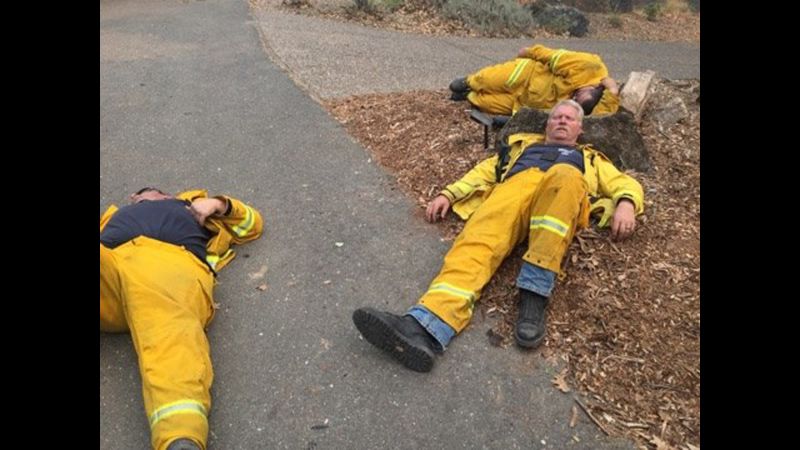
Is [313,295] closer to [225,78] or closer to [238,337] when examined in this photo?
[238,337]

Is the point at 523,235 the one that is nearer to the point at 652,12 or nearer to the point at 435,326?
the point at 435,326

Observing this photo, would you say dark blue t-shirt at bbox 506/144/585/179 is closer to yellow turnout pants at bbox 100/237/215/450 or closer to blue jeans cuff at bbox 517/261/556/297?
blue jeans cuff at bbox 517/261/556/297

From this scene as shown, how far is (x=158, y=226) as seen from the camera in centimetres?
347

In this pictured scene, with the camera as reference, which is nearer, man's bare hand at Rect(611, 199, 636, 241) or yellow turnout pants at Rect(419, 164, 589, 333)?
yellow turnout pants at Rect(419, 164, 589, 333)

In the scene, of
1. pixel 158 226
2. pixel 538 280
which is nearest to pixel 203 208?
pixel 158 226

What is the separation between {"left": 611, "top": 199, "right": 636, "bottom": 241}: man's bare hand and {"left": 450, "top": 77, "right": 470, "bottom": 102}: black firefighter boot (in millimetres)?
2834

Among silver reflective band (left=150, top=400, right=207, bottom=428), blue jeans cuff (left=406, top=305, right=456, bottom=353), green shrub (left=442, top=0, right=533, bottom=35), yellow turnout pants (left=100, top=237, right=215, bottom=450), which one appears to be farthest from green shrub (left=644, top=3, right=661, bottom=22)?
silver reflective band (left=150, top=400, right=207, bottom=428)

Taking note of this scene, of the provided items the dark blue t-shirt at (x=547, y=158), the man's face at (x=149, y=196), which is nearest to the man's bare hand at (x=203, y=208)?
the man's face at (x=149, y=196)

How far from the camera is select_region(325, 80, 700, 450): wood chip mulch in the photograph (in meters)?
2.69

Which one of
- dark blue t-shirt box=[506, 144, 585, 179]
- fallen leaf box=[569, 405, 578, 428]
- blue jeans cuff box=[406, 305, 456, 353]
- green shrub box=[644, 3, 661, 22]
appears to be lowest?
green shrub box=[644, 3, 661, 22]

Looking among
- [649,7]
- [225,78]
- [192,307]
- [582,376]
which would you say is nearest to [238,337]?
[192,307]

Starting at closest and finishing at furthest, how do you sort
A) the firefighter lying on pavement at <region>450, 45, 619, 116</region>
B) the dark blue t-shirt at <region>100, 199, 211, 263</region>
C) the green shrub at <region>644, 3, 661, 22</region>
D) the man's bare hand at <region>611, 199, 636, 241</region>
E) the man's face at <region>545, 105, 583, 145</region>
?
the dark blue t-shirt at <region>100, 199, 211, 263</region> → the man's bare hand at <region>611, 199, 636, 241</region> → the man's face at <region>545, 105, 583, 145</region> → the firefighter lying on pavement at <region>450, 45, 619, 116</region> → the green shrub at <region>644, 3, 661, 22</region>

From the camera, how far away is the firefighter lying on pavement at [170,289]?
247 centimetres

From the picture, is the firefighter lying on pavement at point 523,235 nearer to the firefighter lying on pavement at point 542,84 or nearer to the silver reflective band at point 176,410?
the silver reflective band at point 176,410
